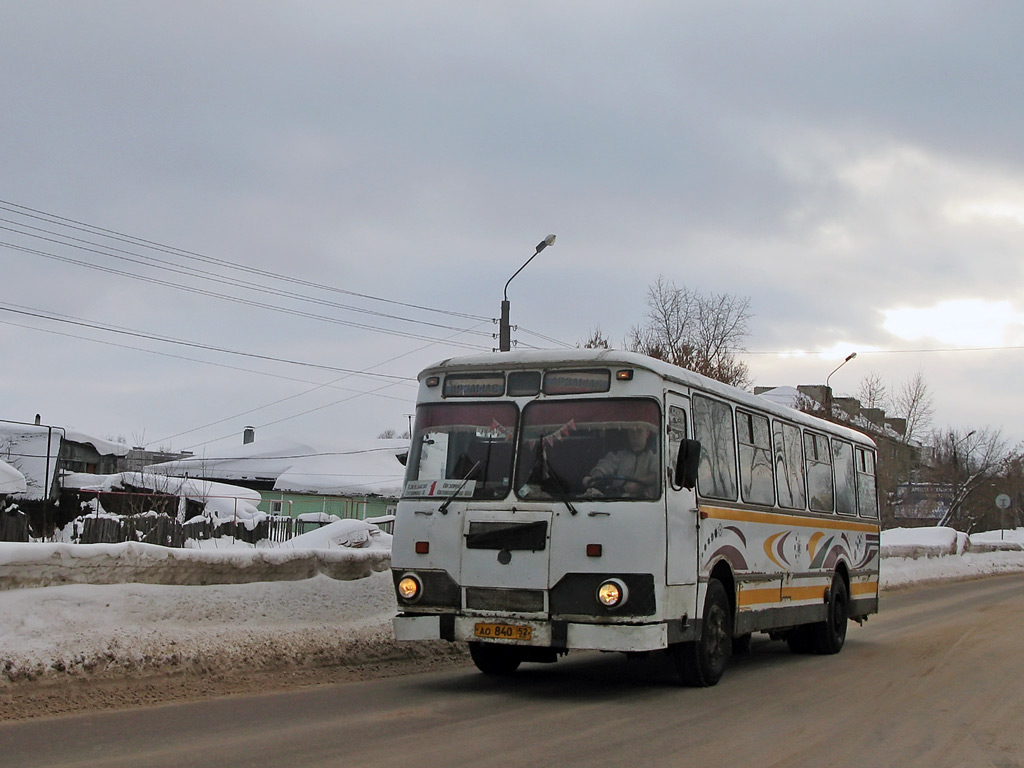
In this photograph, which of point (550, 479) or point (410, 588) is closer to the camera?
point (550, 479)

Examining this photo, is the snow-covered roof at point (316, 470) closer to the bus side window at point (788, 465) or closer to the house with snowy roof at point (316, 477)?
the house with snowy roof at point (316, 477)

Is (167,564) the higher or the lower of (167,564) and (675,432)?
the lower

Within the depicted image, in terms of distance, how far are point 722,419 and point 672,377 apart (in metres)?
1.45

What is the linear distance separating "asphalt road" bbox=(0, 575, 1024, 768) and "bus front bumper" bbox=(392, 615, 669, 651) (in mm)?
522

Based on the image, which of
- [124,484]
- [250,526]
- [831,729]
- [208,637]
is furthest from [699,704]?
[124,484]

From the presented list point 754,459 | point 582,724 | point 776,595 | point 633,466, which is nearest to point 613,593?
point 633,466

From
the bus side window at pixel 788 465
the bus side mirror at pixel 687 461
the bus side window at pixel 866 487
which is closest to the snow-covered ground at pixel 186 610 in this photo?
the bus side mirror at pixel 687 461

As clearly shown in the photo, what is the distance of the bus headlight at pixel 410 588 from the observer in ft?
33.4

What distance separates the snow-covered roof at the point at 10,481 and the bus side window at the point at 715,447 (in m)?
24.3

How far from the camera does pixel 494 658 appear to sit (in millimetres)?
11250

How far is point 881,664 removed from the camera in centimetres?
1337

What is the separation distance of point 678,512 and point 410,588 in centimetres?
253

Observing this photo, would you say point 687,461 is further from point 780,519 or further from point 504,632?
point 780,519

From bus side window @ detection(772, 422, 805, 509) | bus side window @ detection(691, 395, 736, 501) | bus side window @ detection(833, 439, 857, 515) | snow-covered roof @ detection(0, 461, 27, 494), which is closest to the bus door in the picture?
bus side window @ detection(691, 395, 736, 501)
